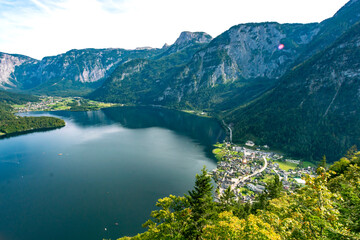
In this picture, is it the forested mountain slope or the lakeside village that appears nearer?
the lakeside village

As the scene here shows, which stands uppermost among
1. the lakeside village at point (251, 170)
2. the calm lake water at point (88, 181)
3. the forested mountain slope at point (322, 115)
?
the forested mountain slope at point (322, 115)

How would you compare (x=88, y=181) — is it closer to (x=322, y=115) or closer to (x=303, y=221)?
(x=303, y=221)

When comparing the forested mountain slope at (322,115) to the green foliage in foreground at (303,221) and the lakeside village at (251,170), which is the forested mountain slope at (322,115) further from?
the green foliage in foreground at (303,221)

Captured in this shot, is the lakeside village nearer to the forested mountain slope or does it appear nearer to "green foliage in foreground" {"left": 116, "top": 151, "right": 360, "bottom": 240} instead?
the forested mountain slope

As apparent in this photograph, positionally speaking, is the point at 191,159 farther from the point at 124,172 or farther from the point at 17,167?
the point at 17,167

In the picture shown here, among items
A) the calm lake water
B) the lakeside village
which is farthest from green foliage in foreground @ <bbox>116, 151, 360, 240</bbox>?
the lakeside village

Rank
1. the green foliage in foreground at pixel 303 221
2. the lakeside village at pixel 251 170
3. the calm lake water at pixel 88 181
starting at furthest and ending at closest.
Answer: the lakeside village at pixel 251 170
the calm lake water at pixel 88 181
the green foliage in foreground at pixel 303 221

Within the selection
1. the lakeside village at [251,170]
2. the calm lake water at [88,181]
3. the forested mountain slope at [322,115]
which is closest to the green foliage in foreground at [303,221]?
the calm lake water at [88,181]

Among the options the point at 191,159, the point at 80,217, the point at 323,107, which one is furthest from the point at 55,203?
the point at 323,107
